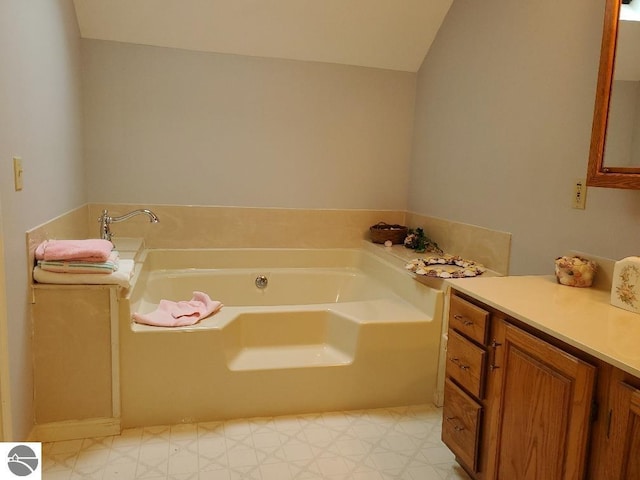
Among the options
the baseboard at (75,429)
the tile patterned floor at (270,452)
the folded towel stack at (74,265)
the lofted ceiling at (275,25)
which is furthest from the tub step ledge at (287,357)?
the lofted ceiling at (275,25)

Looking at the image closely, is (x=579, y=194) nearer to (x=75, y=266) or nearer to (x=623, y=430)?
(x=623, y=430)

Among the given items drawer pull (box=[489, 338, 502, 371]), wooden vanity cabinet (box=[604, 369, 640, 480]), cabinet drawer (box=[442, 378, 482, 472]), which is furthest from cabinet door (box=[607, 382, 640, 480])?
cabinet drawer (box=[442, 378, 482, 472])

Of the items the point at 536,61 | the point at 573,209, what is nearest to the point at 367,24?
the point at 536,61

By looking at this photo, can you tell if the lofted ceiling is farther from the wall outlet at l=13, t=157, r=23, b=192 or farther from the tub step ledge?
the tub step ledge

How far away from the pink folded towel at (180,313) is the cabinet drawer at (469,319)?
3.81 ft

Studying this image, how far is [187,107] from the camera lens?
123 inches

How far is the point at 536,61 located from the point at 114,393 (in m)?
2.36

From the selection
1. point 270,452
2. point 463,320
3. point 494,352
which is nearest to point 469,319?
point 463,320

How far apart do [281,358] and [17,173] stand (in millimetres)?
1387

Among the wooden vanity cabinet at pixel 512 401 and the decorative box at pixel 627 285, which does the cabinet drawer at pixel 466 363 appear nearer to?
the wooden vanity cabinet at pixel 512 401

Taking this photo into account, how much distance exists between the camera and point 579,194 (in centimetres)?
191

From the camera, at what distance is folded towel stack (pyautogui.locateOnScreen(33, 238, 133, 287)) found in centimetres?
195

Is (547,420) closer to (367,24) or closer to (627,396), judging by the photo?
(627,396)

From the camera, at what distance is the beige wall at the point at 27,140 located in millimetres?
1649
